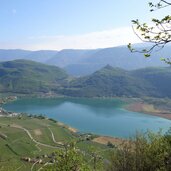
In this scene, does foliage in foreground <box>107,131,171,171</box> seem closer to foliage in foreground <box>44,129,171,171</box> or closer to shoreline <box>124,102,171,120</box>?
foliage in foreground <box>44,129,171,171</box>

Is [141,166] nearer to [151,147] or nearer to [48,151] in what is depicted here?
[151,147]

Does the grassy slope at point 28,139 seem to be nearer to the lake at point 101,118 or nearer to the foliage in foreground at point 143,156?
the lake at point 101,118

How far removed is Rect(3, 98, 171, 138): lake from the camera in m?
128

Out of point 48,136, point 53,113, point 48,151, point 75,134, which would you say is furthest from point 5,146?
point 53,113

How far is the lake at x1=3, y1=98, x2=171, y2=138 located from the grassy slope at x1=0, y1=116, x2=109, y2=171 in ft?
39.4

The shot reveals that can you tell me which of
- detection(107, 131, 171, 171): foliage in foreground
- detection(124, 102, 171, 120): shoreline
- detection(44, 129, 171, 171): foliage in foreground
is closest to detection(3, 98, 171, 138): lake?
detection(124, 102, 171, 120): shoreline

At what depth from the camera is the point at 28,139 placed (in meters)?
107

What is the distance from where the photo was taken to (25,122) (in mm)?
132750

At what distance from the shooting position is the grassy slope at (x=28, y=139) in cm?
8956

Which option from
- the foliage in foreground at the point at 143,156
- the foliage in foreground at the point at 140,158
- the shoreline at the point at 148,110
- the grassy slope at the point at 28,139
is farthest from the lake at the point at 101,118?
the foliage in foreground at the point at 143,156

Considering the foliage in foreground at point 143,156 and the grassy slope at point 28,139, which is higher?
the foliage in foreground at point 143,156

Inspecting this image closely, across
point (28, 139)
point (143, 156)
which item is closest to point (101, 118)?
point (28, 139)

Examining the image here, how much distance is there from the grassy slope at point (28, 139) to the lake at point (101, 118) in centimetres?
1201

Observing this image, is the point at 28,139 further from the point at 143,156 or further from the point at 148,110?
the point at 148,110
